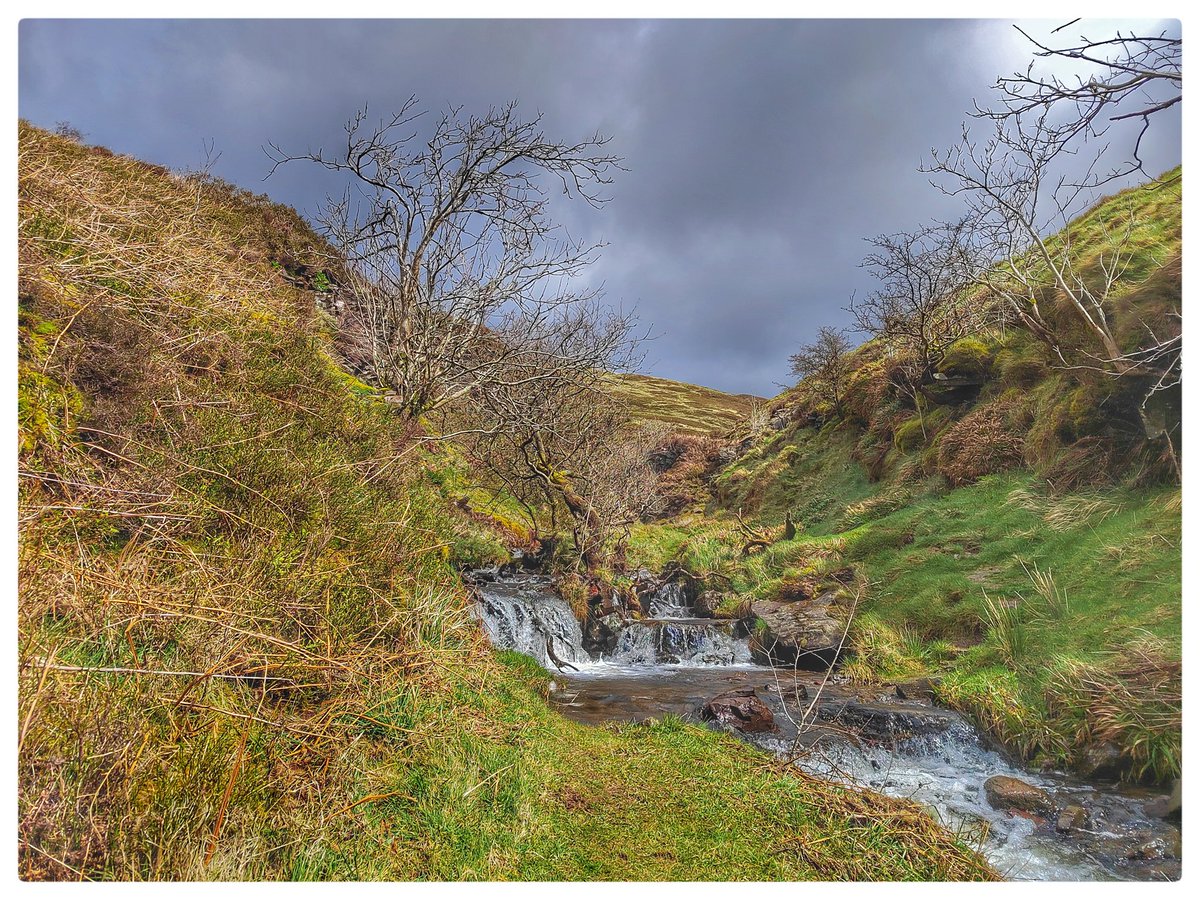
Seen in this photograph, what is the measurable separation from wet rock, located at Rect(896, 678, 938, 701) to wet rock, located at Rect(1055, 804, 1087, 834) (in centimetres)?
300

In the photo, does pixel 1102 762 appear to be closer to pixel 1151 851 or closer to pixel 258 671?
pixel 1151 851

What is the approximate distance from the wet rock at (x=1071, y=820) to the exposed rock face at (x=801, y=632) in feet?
16.0

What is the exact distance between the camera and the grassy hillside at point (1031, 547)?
5.73 m

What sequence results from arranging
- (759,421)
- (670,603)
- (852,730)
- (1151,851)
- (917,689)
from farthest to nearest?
(759,421) < (670,603) < (917,689) < (852,730) < (1151,851)

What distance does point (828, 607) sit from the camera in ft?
37.0

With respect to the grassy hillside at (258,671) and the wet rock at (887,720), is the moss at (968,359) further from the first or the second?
the grassy hillside at (258,671)

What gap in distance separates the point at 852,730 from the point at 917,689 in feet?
7.42

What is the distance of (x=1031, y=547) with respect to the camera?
9.10 m

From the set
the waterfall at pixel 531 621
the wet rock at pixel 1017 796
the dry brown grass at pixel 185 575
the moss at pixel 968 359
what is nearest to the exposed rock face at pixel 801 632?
the waterfall at pixel 531 621

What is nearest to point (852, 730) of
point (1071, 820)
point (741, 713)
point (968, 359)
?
point (741, 713)

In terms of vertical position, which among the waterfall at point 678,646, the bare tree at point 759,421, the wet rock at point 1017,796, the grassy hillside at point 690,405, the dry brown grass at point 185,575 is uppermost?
the grassy hillside at point 690,405

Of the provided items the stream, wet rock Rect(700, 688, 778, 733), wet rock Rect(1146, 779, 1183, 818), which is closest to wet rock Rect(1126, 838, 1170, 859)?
the stream

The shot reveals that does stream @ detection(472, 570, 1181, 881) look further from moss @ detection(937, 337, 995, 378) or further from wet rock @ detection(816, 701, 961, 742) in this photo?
moss @ detection(937, 337, 995, 378)
